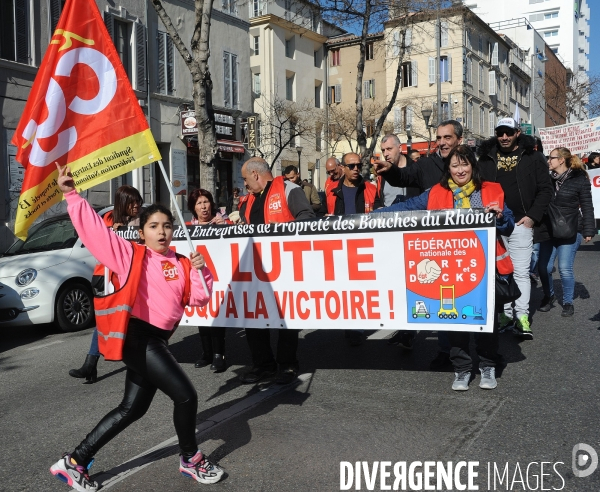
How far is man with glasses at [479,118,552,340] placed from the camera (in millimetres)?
6668

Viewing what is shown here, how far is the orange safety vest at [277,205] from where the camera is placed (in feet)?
19.3

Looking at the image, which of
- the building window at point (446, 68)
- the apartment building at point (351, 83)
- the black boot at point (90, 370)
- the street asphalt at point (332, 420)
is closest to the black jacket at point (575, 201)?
the street asphalt at point (332, 420)

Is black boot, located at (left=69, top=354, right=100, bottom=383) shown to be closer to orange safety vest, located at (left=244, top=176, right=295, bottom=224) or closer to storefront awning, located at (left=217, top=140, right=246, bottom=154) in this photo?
orange safety vest, located at (left=244, top=176, right=295, bottom=224)

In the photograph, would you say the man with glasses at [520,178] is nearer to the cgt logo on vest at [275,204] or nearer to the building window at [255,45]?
the cgt logo on vest at [275,204]

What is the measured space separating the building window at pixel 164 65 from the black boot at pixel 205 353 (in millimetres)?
19941

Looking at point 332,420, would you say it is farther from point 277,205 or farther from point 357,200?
point 357,200

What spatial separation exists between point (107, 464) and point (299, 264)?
2.34 m

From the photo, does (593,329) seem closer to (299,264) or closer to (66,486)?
(299,264)

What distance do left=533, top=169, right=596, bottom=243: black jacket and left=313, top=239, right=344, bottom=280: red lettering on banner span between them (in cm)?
399

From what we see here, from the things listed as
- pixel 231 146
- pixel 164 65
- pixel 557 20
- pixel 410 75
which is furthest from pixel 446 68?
pixel 557 20

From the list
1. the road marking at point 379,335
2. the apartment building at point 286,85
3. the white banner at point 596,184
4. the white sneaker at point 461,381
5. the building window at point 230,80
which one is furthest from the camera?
the apartment building at point 286,85

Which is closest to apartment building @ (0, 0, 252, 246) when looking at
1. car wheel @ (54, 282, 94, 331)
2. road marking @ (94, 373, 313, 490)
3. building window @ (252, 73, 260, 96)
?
building window @ (252, 73, 260, 96)

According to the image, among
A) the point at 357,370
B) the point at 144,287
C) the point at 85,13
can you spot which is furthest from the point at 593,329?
the point at 85,13

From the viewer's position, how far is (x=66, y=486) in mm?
3873
